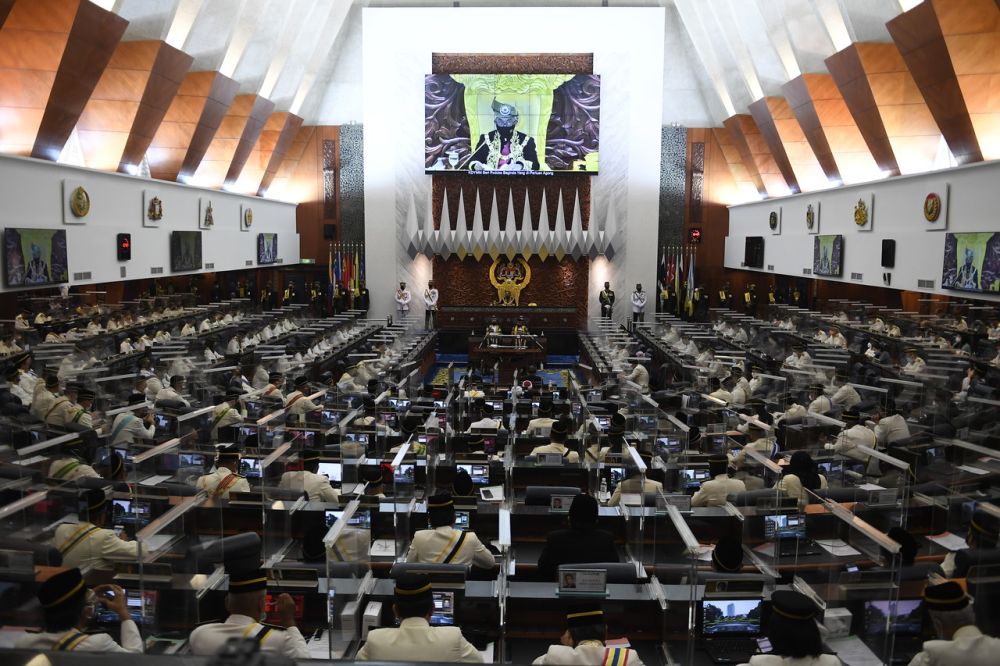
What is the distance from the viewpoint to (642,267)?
28422mm

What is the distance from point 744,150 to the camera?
26656 mm

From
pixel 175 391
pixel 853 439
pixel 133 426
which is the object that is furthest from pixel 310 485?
pixel 175 391

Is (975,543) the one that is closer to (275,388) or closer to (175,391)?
(275,388)

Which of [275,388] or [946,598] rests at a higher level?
[946,598]

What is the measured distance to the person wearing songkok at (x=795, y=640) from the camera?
3818 mm

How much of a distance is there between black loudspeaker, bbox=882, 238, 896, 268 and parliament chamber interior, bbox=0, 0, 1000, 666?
9 centimetres

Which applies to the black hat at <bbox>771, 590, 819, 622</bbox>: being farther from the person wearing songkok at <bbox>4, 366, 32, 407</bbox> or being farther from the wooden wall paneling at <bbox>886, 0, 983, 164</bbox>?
the wooden wall paneling at <bbox>886, 0, 983, 164</bbox>

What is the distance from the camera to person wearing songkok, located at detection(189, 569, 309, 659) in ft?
12.8

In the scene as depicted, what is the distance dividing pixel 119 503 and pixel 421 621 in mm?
3551

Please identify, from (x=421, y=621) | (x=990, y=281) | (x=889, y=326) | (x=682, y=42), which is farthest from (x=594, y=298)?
(x=421, y=621)

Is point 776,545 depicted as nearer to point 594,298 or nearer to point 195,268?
point 195,268

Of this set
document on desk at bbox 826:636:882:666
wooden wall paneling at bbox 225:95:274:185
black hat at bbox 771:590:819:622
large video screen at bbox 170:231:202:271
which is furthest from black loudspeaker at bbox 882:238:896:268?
wooden wall paneling at bbox 225:95:274:185

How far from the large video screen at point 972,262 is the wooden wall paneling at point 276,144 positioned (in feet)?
64.8

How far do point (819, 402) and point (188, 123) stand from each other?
54.8 ft
